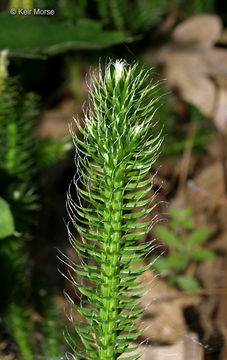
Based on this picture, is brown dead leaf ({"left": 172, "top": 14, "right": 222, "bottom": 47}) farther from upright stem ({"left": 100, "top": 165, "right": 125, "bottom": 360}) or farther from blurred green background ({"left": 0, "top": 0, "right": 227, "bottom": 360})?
upright stem ({"left": 100, "top": 165, "right": 125, "bottom": 360})

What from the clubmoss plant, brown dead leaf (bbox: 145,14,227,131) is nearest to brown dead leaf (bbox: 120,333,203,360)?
the clubmoss plant

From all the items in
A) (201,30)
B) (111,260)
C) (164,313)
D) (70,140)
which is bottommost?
(164,313)

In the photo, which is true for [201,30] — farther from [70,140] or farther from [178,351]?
[178,351]

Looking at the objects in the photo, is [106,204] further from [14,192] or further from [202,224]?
[202,224]

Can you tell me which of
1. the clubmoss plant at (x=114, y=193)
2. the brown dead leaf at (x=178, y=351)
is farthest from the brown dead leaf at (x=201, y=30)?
the clubmoss plant at (x=114, y=193)

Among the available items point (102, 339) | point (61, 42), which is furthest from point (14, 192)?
point (102, 339)

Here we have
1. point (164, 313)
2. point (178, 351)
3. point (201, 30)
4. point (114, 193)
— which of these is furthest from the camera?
point (201, 30)

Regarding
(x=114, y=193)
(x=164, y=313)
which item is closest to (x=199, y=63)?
(x=164, y=313)

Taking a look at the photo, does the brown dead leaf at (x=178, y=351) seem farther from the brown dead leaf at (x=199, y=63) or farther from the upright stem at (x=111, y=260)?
the brown dead leaf at (x=199, y=63)
